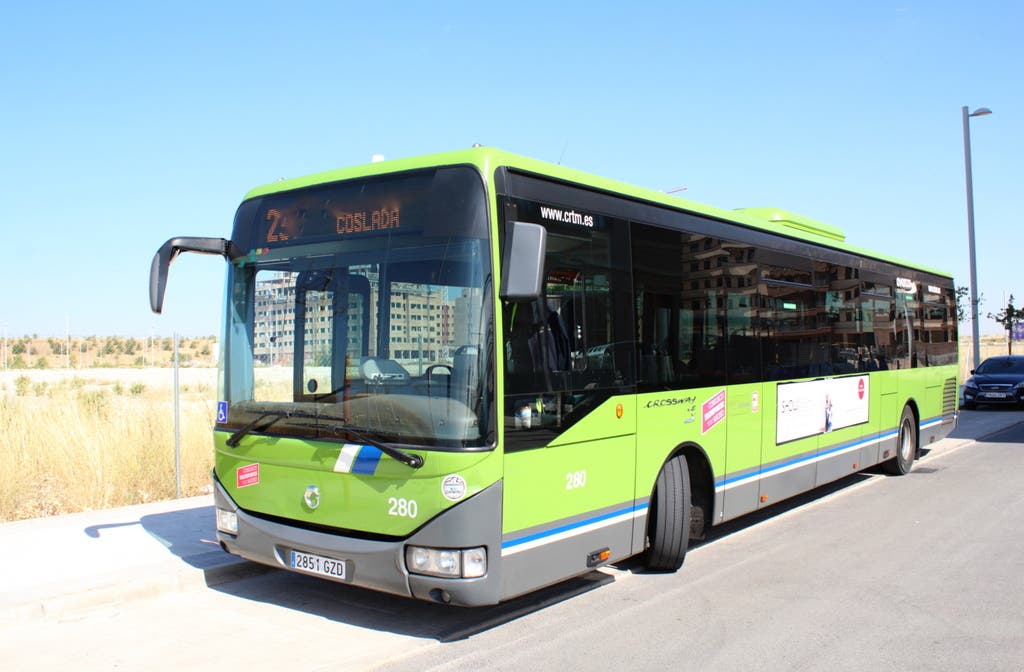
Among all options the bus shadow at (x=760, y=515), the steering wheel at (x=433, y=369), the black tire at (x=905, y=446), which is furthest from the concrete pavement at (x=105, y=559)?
the black tire at (x=905, y=446)

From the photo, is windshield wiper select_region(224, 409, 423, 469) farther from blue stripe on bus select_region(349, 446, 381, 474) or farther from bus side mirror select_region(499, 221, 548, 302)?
bus side mirror select_region(499, 221, 548, 302)

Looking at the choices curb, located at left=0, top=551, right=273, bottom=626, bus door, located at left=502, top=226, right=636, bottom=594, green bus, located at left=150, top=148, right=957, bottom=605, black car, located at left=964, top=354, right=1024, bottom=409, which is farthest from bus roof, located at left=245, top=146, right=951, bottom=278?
black car, located at left=964, top=354, right=1024, bottom=409

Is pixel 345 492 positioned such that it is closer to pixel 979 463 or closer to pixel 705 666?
pixel 705 666

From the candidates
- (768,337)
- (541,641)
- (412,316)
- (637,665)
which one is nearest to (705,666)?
(637,665)

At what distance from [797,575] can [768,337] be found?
2508 millimetres

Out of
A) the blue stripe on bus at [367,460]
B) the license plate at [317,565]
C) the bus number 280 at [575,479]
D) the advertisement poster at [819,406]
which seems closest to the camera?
the blue stripe on bus at [367,460]

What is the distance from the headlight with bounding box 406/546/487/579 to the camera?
4855mm

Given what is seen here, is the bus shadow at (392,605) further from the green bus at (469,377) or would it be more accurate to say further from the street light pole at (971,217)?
the street light pole at (971,217)

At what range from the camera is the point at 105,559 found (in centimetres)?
695

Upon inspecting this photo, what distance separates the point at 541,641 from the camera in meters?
5.24

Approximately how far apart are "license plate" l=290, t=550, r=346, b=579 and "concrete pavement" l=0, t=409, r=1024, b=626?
5.08ft

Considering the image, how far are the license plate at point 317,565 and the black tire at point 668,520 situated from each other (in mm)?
2525

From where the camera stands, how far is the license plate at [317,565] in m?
5.22

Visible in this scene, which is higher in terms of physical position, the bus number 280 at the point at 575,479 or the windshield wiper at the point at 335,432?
the windshield wiper at the point at 335,432
